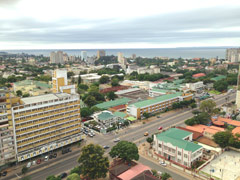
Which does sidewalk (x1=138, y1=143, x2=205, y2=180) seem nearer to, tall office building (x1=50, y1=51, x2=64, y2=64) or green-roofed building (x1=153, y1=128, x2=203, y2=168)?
green-roofed building (x1=153, y1=128, x2=203, y2=168)

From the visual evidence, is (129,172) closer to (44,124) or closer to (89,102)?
(44,124)

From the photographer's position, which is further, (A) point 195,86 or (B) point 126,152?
(A) point 195,86

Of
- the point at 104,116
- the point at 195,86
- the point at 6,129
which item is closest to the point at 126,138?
the point at 104,116

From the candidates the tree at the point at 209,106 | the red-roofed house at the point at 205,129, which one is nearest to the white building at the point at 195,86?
the tree at the point at 209,106

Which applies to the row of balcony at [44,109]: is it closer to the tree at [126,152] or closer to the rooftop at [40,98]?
the rooftop at [40,98]

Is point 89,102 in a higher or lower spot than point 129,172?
higher

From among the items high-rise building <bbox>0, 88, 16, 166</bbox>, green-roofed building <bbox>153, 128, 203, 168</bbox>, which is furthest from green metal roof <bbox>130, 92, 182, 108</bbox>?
high-rise building <bbox>0, 88, 16, 166</bbox>
